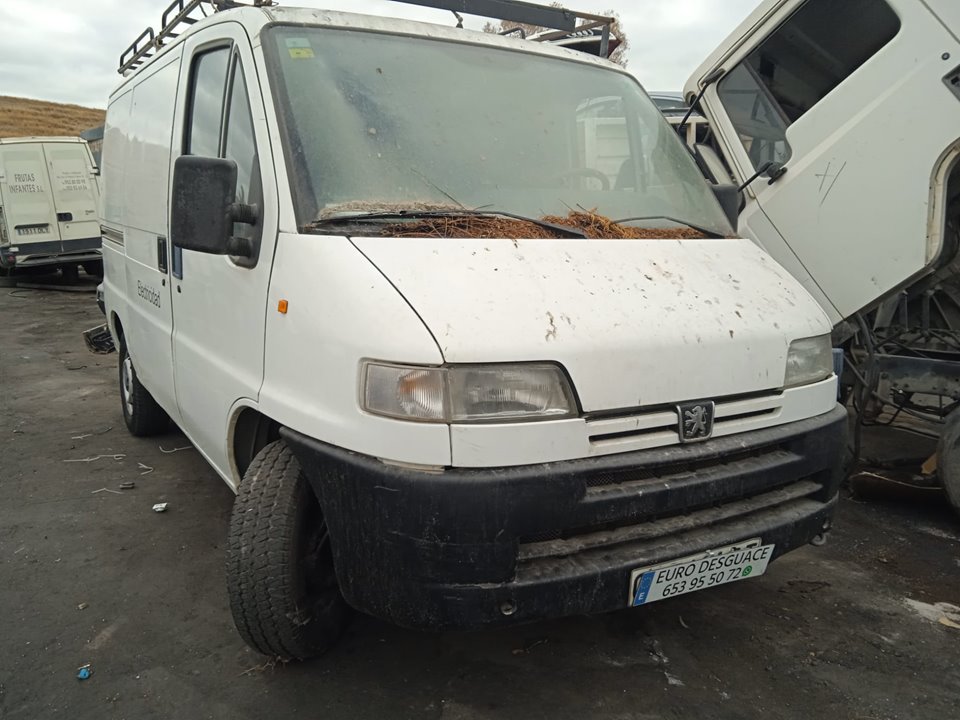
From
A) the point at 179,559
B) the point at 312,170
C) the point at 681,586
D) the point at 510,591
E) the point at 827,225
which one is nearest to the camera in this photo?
the point at 510,591

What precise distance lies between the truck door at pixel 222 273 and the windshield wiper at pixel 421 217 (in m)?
0.26

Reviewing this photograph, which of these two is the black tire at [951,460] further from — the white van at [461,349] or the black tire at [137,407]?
the black tire at [137,407]

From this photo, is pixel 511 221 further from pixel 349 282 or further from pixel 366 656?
pixel 366 656

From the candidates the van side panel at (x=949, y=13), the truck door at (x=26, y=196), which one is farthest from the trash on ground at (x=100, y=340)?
the truck door at (x=26, y=196)

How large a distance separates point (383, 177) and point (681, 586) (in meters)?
Answer: 1.68

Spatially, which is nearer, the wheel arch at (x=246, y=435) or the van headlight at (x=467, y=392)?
the van headlight at (x=467, y=392)

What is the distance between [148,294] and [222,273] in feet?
4.74

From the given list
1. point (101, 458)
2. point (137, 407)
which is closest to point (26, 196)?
point (137, 407)

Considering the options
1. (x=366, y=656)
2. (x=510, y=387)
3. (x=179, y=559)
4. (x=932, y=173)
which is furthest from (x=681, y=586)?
(x=932, y=173)

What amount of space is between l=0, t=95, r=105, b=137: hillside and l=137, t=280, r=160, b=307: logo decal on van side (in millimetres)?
29812

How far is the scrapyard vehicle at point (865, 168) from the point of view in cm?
379

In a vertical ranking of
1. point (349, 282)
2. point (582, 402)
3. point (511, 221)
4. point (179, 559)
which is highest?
point (511, 221)

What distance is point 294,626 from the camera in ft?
8.30

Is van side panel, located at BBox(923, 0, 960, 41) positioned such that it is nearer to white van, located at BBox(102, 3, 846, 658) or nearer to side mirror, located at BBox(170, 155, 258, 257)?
white van, located at BBox(102, 3, 846, 658)
